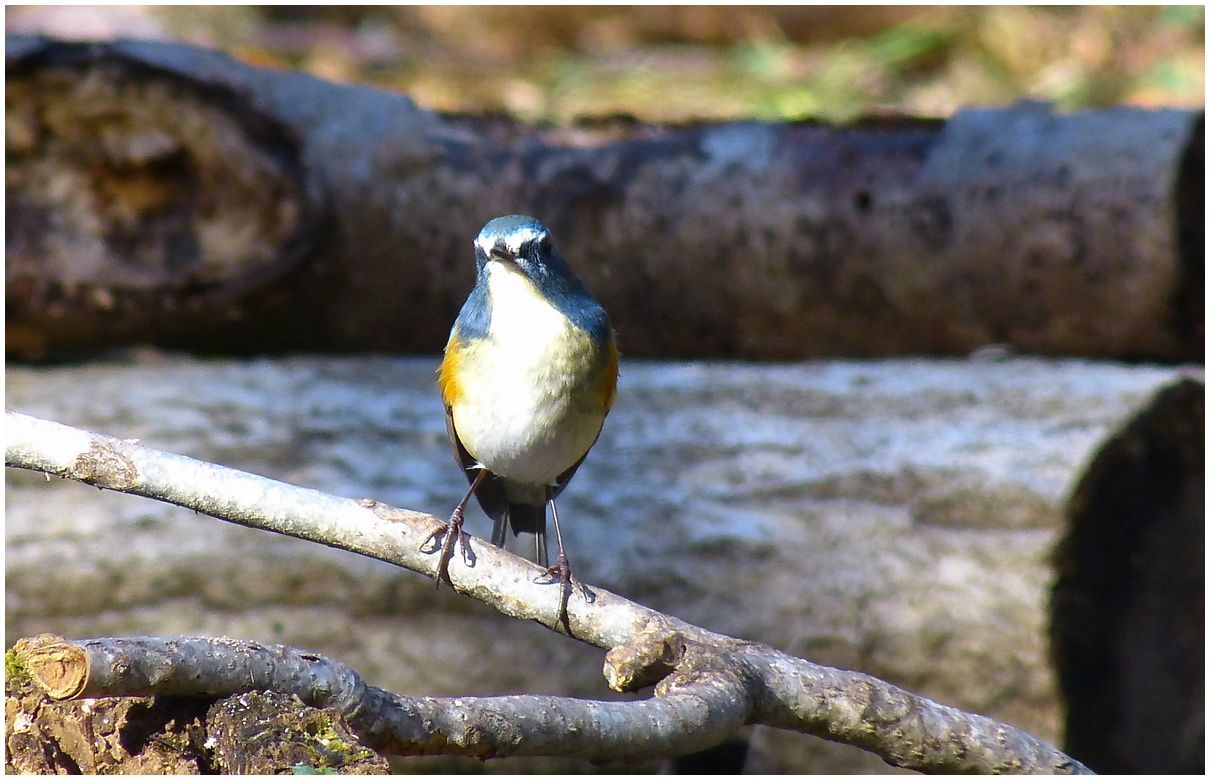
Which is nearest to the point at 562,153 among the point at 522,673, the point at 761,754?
the point at 522,673

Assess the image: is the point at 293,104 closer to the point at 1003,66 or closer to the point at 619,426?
the point at 619,426

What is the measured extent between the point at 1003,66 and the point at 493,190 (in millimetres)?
5310


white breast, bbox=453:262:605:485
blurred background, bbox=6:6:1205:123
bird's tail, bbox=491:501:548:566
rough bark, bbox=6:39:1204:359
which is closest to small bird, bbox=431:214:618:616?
white breast, bbox=453:262:605:485

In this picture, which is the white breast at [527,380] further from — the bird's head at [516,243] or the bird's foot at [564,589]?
the bird's foot at [564,589]

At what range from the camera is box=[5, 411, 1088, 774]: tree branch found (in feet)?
6.73

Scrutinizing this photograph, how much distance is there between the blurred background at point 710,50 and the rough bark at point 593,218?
10.8 ft

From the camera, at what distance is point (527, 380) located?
9.65ft

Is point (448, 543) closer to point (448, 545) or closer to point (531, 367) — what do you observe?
point (448, 545)

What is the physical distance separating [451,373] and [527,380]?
285 millimetres

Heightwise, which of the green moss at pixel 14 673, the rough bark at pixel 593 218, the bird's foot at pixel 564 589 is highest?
the rough bark at pixel 593 218

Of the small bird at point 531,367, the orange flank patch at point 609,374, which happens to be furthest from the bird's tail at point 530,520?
the orange flank patch at point 609,374

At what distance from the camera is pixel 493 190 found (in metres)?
4.69

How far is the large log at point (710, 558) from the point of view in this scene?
150 inches

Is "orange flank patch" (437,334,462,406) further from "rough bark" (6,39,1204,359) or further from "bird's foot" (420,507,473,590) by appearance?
"rough bark" (6,39,1204,359)
